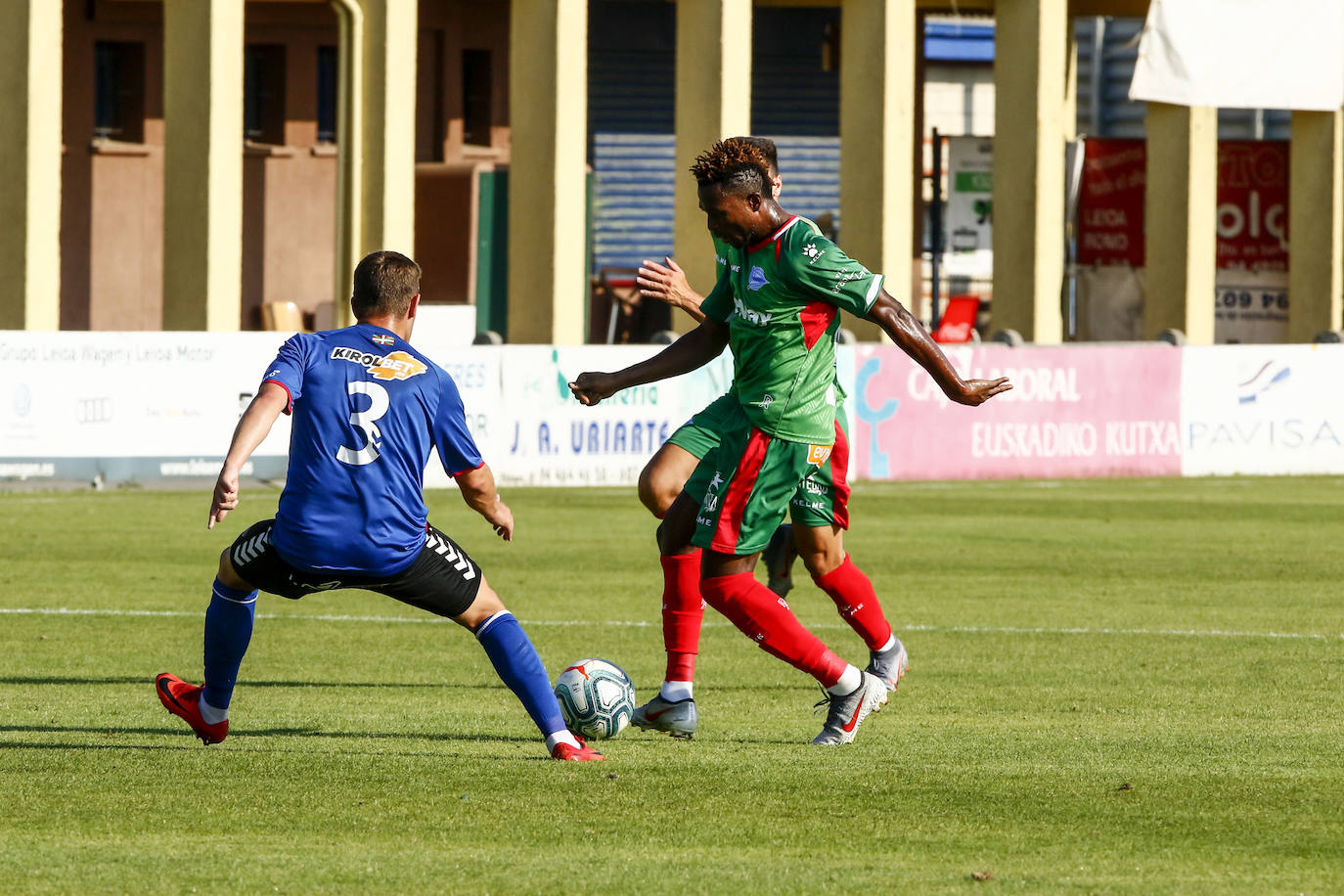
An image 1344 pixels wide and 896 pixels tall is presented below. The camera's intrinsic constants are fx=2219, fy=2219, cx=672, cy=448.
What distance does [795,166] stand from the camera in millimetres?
42125

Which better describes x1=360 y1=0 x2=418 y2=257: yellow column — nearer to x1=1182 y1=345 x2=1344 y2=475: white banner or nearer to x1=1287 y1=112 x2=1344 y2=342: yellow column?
x1=1182 y1=345 x2=1344 y2=475: white banner

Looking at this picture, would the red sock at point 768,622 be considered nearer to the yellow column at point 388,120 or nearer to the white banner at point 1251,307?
the yellow column at point 388,120

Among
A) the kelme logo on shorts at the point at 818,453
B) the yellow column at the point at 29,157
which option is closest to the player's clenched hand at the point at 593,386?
the kelme logo on shorts at the point at 818,453

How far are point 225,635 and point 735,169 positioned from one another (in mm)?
2314

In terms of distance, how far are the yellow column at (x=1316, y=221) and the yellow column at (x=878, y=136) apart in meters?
7.44

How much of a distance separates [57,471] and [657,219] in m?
22.3

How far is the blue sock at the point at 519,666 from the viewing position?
23.3ft

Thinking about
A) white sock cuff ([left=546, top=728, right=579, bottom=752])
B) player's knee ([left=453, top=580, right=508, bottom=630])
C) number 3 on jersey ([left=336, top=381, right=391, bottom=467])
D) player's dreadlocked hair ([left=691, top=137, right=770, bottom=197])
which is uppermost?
player's dreadlocked hair ([left=691, top=137, right=770, bottom=197])

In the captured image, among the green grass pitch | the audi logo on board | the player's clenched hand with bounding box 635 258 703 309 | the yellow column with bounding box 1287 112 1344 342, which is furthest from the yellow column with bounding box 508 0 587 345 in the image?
the player's clenched hand with bounding box 635 258 703 309

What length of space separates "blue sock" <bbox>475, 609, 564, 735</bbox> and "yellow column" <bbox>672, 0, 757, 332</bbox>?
22.9 m

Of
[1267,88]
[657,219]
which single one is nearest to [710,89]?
[1267,88]

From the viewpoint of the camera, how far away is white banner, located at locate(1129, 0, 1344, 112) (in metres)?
30.8

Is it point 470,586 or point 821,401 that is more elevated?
point 821,401

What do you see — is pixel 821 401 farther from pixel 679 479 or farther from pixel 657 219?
pixel 657 219
